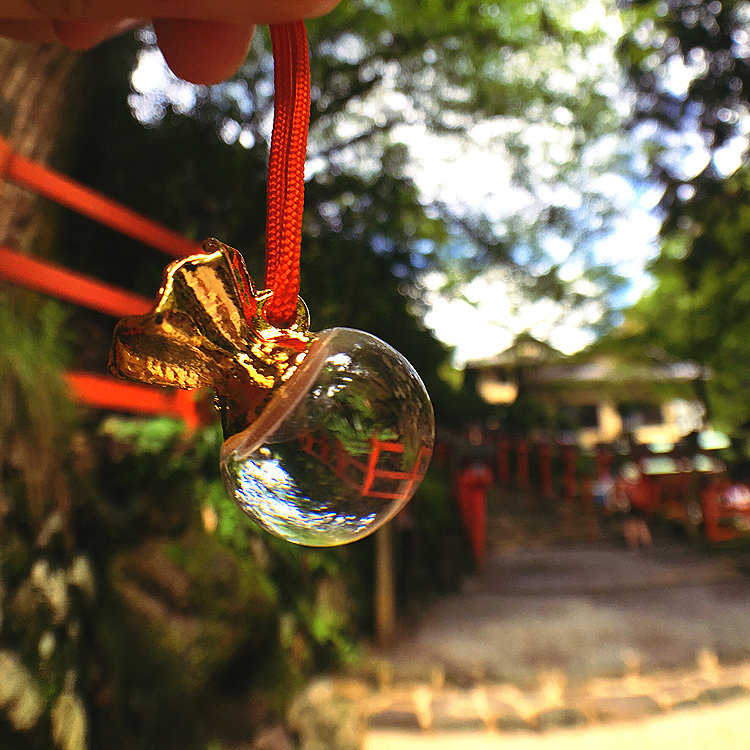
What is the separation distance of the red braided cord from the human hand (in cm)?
5

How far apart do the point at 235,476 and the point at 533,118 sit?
6.49 meters

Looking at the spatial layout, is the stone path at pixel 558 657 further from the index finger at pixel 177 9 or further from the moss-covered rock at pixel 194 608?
the index finger at pixel 177 9

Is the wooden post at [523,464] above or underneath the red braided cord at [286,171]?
underneath

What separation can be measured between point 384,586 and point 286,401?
5.77 metres

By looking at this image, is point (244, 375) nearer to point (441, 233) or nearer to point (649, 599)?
point (441, 233)

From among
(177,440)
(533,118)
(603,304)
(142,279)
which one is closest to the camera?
(177,440)

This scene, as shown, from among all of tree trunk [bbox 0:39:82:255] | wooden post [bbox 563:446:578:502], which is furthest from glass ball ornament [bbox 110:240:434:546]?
wooden post [bbox 563:446:578:502]

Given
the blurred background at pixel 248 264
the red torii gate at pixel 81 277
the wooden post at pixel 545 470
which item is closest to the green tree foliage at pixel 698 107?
the blurred background at pixel 248 264

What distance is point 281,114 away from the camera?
0.71m

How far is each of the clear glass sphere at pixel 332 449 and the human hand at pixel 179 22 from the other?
1.15 feet

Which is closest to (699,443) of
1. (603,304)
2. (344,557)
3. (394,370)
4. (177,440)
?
(603,304)

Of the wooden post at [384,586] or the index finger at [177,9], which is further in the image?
the wooden post at [384,586]

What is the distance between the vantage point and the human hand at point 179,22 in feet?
2.00

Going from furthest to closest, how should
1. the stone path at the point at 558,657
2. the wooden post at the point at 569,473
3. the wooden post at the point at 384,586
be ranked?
the wooden post at the point at 569,473 → the wooden post at the point at 384,586 → the stone path at the point at 558,657
